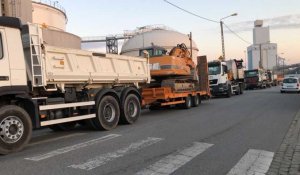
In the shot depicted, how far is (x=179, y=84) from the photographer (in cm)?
1938

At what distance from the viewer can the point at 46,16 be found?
5431 cm

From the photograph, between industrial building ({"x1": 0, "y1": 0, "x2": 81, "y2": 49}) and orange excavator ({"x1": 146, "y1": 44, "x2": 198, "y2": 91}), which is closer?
orange excavator ({"x1": 146, "y1": 44, "x2": 198, "y2": 91})

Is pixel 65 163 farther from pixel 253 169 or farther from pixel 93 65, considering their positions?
pixel 93 65

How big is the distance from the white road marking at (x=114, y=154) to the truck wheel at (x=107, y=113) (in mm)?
2278

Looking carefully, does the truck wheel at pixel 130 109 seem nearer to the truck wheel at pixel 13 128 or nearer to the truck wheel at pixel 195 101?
the truck wheel at pixel 13 128

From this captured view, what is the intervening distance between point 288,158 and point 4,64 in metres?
6.51

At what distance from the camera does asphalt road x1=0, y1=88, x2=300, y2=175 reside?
283 inches

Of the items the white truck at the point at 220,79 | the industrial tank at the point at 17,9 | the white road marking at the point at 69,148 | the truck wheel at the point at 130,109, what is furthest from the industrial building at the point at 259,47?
the white road marking at the point at 69,148

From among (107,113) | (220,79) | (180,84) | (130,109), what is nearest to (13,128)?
(107,113)

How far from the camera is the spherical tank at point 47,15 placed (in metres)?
53.0

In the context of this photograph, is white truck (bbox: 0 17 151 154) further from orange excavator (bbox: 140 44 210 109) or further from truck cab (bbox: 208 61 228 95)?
truck cab (bbox: 208 61 228 95)

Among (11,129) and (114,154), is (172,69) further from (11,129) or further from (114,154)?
(11,129)

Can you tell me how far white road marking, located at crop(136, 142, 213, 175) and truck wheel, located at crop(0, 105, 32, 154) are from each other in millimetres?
3363

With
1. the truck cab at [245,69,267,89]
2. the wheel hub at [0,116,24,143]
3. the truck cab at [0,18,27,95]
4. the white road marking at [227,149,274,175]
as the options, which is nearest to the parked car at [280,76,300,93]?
the truck cab at [245,69,267,89]
